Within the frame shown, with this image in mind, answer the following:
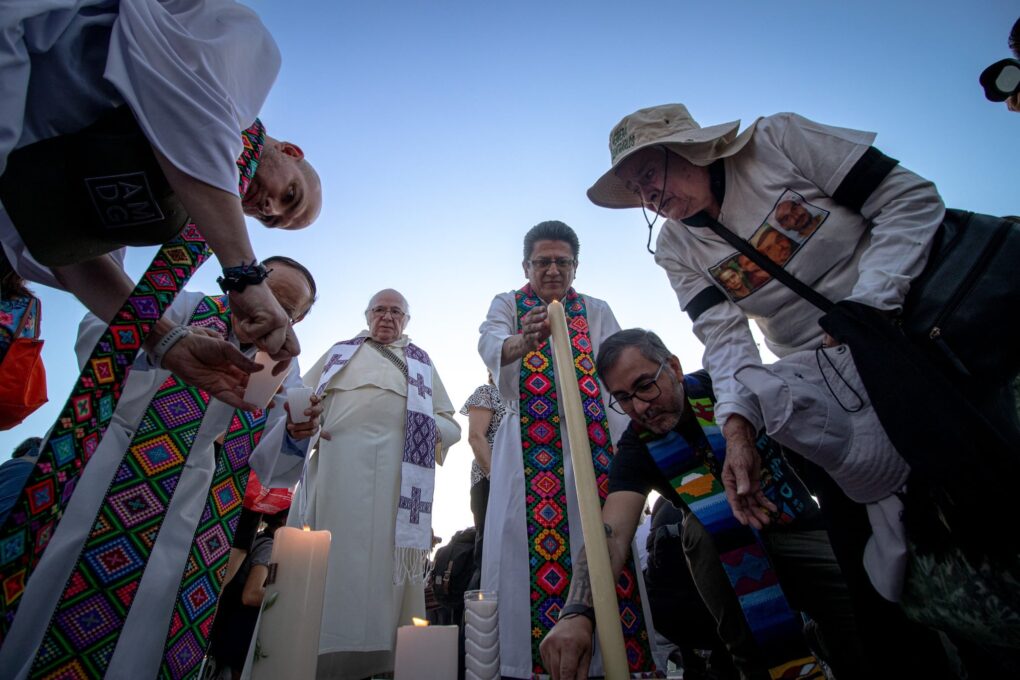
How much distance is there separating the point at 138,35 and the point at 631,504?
2136mm

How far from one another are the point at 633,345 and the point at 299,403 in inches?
58.4

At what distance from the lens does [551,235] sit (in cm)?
310

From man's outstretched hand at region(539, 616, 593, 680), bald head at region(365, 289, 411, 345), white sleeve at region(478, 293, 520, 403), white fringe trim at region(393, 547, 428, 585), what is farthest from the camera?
bald head at region(365, 289, 411, 345)

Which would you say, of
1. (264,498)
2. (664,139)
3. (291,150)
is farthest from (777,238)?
(264,498)

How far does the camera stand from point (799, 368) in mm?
Result: 1473

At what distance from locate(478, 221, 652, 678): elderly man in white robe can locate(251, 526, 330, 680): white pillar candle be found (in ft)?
3.89

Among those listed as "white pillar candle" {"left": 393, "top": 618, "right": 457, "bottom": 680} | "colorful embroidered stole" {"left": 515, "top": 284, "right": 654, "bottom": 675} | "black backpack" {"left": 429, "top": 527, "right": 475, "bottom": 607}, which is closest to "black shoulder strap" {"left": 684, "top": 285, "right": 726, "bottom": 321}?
"colorful embroidered stole" {"left": 515, "top": 284, "right": 654, "bottom": 675}

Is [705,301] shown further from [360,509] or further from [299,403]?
[360,509]

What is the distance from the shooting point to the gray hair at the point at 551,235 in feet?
10.2

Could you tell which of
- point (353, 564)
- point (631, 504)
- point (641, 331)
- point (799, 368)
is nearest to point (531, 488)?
point (631, 504)

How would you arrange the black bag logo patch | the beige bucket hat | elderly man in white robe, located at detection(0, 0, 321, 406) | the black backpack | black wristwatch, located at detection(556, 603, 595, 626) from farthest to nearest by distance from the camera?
1. the black backpack
2. the beige bucket hat
3. black wristwatch, located at detection(556, 603, 595, 626)
4. the black bag logo patch
5. elderly man in white robe, located at detection(0, 0, 321, 406)

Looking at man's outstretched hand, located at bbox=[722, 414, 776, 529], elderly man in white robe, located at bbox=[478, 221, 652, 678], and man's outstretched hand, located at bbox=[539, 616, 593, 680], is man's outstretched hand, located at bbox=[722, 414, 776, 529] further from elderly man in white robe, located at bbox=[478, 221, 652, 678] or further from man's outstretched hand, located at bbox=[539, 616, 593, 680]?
elderly man in white robe, located at bbox=[478, 221, 652, 678]

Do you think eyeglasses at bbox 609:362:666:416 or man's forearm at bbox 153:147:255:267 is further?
eyeglasses at bbox 609:362:666:416

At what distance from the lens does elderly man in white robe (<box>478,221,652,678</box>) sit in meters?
2.35
